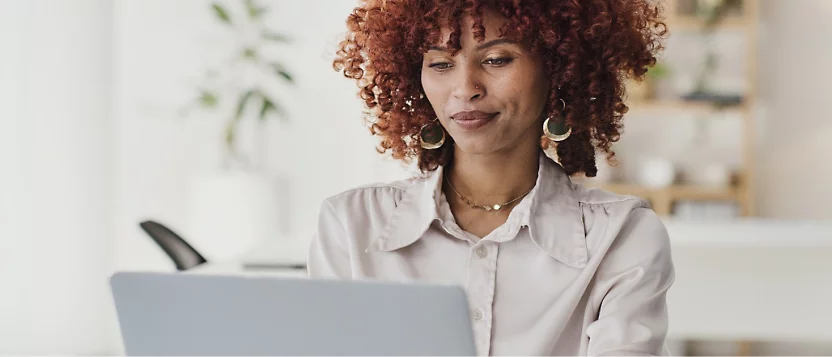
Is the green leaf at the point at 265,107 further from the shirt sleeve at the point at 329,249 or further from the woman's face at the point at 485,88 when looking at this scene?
the woman's face at the point at 485,88

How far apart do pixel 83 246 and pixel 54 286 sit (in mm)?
314

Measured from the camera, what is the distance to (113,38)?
16.5 feet

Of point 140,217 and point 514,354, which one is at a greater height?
point 514,354

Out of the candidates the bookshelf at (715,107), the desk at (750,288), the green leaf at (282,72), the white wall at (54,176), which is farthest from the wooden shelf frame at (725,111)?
the white wall at (54,176)

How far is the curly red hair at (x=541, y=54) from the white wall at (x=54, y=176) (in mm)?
2980

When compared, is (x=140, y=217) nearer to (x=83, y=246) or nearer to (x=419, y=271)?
(x=83, y=246)

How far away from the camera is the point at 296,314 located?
28.4 inches

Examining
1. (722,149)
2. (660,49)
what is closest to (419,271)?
(660,49)

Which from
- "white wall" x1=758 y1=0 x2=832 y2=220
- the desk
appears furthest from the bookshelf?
the desk

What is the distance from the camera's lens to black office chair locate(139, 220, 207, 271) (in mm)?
1966

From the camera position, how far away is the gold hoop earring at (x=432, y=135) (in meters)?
1.40

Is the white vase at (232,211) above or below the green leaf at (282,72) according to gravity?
below

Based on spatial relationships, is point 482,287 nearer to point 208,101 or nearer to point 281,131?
point 208,101

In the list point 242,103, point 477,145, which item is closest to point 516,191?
point 477,145
